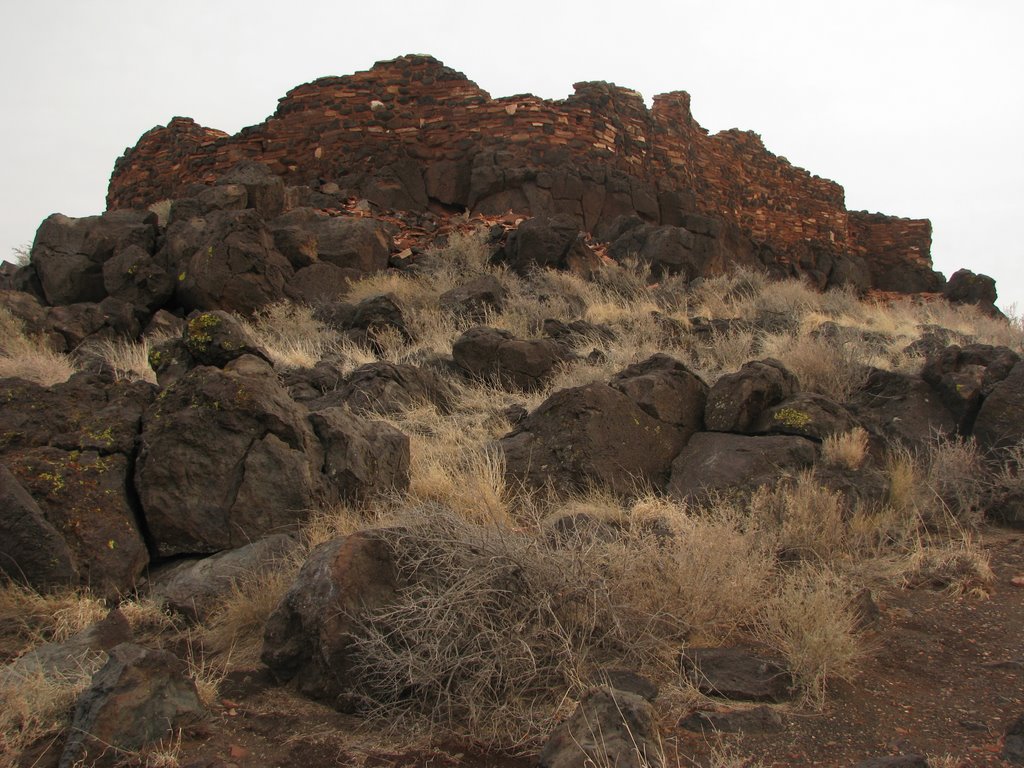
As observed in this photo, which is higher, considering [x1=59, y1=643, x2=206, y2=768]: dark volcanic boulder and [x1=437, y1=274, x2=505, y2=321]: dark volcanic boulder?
[x1=437, y1=274, x2=505, y2=321]: dark volcanic boulder

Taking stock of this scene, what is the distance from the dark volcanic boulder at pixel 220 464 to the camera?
16.1ft

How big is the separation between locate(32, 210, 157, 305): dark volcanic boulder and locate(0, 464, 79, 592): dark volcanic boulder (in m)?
7.87

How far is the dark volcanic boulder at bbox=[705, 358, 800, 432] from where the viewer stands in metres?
6.61

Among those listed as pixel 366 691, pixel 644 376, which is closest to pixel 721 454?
pixel 644 376

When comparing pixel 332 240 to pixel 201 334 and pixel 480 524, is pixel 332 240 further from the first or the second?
pixel 480 524

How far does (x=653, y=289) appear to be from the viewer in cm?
1278

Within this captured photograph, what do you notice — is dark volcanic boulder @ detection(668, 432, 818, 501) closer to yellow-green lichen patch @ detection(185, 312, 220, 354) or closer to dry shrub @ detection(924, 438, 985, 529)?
dry shrub @ detection(924, 438, 985, 529)

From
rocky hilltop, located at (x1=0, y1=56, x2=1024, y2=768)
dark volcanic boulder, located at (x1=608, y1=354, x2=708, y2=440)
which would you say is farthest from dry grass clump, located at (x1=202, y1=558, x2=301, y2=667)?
dark volcanic boulder, located at (x1=608, y1=354, x2=708, y2=440)

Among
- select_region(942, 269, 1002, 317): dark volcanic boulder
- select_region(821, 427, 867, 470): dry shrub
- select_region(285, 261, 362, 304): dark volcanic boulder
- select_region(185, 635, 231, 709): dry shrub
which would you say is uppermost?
select_region(942, 269, 1002, 317): dark volcanic boulder

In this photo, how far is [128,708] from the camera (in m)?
3.22

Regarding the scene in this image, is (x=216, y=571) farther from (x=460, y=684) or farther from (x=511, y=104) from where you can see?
(x=511, y=104)

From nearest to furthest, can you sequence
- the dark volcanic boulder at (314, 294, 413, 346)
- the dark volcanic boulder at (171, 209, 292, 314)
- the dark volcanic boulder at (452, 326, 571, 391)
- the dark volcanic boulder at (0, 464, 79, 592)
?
1. the dark volcanic boulder at (0, 464, 79, 592)
2. the dark volcanic boulder at (452, 326, 571, 391)
3. the dark volcanic boulder at (314, 294, 413, 346)
4. the dark volcanic boulder at (171, 209, 292, 314)

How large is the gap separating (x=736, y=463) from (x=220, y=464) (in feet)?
11.5

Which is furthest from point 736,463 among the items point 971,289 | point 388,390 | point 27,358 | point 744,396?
point 971,289
